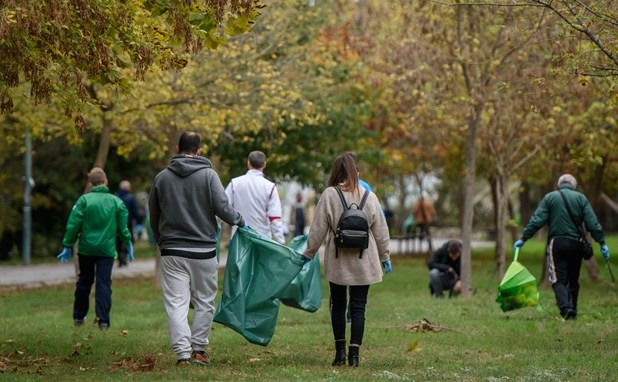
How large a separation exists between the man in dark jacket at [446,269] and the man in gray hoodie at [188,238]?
891 centimetres

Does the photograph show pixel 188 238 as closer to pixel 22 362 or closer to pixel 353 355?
pixel 353 355

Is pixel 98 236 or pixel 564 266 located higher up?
pixel 98 236

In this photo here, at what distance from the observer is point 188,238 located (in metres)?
9.76

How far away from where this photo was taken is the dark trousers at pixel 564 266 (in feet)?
46.5

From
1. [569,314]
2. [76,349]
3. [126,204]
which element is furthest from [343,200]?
[126,204]

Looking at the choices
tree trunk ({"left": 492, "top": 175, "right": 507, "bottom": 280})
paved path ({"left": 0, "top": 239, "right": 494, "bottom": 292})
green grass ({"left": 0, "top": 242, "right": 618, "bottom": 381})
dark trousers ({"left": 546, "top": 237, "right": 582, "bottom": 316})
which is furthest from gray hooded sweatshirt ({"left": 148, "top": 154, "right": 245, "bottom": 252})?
tree trunk ({"left": 492, "top": 175, "right": 507, "bottom": 280})

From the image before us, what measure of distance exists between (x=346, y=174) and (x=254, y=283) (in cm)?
148

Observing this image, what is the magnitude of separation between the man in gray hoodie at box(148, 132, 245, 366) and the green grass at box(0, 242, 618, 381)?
1.19 feet

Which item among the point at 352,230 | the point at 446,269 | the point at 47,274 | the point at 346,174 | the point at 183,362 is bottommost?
the point at 47,274

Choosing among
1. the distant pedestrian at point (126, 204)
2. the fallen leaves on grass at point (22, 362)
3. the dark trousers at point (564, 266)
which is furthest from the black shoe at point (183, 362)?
the distant pedestrian at point (126, 204)

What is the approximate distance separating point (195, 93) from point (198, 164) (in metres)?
9.08

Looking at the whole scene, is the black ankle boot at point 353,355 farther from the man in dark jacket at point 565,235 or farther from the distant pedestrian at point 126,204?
the distant pedestrian at point 126,204

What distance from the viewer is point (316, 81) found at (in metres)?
21.3

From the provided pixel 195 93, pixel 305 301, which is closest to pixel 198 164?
pixel 305 301
